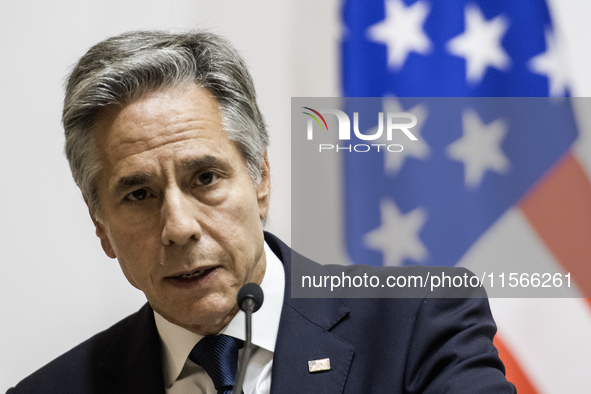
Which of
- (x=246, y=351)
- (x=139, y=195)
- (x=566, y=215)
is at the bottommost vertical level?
(x=246, y=351)

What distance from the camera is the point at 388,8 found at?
2.57 m

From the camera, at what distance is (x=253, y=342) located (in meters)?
1.83

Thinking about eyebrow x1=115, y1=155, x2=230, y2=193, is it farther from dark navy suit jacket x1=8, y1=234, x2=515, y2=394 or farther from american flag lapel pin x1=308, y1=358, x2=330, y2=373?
american flag lapel pin x1=308, y1=358, x2=330, y2=373

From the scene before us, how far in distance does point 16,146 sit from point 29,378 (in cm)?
95

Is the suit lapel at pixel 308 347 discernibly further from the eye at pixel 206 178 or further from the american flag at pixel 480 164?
the american flag at pixel 480 164

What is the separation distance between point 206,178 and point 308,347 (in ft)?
1.81

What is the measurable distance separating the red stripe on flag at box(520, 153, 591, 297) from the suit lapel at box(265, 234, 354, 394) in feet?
3.17

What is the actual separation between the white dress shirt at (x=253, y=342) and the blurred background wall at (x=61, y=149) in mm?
548

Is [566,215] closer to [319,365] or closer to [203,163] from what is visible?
[319,365]

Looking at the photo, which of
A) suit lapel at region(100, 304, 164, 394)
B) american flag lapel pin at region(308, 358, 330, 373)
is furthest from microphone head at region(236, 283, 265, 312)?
suit lapel at region(100, 304, 164, 394)

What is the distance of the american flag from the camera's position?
7.91 feet

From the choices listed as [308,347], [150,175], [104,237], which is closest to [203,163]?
[150,175]

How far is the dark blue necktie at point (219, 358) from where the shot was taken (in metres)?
1.73

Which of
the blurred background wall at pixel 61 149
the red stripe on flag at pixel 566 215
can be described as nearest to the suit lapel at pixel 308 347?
the blurred background wall at pixel 61 149
